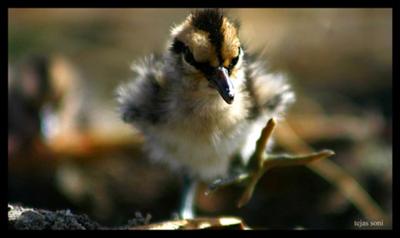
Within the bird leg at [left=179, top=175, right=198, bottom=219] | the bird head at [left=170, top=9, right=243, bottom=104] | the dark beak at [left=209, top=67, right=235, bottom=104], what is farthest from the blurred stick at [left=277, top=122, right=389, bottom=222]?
the dark beak at [left=209, top=67, right=235, bottom=104]

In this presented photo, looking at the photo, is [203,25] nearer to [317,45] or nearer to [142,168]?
[142,168]

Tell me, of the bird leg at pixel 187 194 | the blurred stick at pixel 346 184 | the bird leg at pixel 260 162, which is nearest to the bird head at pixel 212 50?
the bird leg at pixel 260 162

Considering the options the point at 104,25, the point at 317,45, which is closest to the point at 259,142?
the point at 317,45

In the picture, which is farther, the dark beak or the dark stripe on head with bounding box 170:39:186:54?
the dark stripe on head with bounding box 170:39:186:54

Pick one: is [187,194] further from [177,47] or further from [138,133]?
[177,47]

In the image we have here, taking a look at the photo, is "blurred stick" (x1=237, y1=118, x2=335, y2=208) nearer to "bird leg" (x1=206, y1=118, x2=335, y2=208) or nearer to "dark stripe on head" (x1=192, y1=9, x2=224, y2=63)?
"bird leg" (x1=206, y1=118, x2=335, y2=208)

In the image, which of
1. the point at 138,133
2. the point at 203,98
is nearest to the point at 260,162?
the point at 203,98

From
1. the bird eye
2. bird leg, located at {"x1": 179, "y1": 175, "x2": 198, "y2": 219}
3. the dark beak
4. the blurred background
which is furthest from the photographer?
the blurred background

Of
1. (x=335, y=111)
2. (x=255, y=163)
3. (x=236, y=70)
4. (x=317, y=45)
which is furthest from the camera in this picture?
(x=317, y=45)
